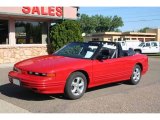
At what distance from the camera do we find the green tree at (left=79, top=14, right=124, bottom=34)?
8758 centimetres

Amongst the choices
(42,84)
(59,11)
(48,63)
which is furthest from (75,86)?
(59,11)

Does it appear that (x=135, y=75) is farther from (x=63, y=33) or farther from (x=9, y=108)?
(x=63, y=33)

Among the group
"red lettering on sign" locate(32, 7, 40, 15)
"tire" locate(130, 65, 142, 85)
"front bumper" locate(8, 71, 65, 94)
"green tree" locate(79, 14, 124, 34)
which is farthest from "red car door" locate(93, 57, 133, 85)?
"green tree" locate(79, 14, 124, 34)

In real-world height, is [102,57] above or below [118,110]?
above

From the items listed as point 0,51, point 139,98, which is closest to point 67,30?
point 0,51

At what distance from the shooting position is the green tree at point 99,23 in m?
87.6

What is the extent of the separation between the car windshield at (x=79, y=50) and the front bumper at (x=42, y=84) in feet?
4.26

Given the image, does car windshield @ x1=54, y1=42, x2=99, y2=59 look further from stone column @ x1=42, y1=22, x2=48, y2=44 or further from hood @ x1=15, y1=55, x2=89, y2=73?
stone column @ x1=42, y1=22, x2=48, y2=44

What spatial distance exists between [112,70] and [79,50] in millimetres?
1075

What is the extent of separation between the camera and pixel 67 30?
693 inches

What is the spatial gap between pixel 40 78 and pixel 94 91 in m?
2.10

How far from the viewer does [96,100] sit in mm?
7027

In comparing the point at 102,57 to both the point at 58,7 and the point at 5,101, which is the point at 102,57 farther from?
the point at 58,7
